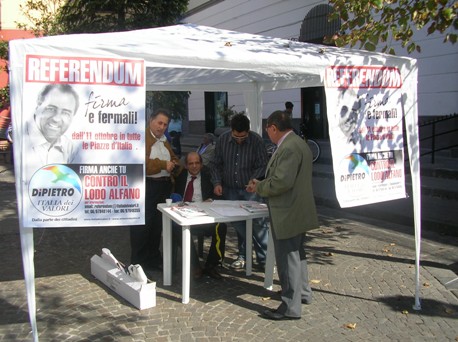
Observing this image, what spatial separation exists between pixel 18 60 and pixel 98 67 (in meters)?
0.50

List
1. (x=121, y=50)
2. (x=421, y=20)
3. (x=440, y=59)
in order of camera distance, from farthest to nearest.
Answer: (x=440, y=59) < (x=421, y=20) < (x=121, y=50)

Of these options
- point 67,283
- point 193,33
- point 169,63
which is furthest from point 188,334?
point 193,33

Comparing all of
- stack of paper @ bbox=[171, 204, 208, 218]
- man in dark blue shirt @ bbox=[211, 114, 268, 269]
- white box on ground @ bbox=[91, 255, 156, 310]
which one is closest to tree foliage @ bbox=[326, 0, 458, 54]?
man in dark blue shirt @ bbox=[211, 114, 268, 269]

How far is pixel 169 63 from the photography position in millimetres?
3625

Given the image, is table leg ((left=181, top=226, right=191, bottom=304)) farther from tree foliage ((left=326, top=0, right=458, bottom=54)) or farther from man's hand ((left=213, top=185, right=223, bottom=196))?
tree foliage ((left=326, top=0, right=458, bottom=54))

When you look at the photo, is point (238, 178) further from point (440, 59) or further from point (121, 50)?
point (440, 59)

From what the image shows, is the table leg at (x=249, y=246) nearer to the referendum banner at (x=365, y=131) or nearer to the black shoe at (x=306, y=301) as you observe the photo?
the black shoe at (x=306, y=301)

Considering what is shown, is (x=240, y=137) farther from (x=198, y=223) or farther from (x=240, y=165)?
(x=198, y=223)

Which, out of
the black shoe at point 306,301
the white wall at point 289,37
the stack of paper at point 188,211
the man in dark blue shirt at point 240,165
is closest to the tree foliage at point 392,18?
the man in dark blue shirt at point 240,165

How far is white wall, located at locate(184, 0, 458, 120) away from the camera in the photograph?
1101 cm

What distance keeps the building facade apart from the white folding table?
26.5 feet

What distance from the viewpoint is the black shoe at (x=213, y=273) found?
5.04 meters

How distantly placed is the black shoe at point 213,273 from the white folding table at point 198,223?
1.08 ft

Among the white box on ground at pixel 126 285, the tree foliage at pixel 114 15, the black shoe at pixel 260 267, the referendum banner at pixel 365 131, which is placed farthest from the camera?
the tree foliage at pixel 114 15
